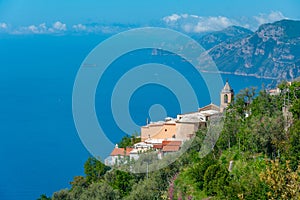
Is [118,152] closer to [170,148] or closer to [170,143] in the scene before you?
[170,143]

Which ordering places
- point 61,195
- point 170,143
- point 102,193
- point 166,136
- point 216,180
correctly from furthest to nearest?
point 166,136, point 170,143, point 61,195, point 102,193, point 216,180

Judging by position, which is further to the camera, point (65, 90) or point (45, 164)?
point (65, 90)

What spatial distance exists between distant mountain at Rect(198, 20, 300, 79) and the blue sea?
3335 centimetres

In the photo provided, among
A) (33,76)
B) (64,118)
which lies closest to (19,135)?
(64,118)

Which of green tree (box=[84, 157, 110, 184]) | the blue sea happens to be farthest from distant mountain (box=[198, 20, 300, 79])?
green tree (box=[84, 157, 110, 184])

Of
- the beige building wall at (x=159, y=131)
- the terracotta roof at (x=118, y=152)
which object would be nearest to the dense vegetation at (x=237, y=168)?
the terracotta roof at (x=118, y=152)

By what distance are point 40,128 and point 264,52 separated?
72.8 meters

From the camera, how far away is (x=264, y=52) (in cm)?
10638

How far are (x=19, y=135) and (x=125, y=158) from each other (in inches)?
1018

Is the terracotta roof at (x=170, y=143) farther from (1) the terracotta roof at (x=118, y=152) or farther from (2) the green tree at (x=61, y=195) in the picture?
(2) the green tree at (x=61, y=195)

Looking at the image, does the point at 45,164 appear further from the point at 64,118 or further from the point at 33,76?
the point at 33,76

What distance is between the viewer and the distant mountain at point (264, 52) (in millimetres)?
96125

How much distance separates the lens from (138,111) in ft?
136

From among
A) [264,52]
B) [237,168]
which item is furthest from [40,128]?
[264,52]
